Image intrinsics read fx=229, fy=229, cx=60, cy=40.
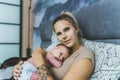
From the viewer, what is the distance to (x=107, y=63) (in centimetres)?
132

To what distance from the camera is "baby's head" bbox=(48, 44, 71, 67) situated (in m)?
1.45

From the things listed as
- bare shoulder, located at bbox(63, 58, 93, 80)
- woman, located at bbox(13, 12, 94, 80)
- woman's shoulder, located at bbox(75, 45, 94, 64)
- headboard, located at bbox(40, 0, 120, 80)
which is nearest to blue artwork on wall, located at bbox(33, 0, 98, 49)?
headboard, located at bbox(40, 0, 120, 80)

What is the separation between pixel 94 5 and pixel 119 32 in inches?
13.8

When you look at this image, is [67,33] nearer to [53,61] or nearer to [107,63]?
[53,61]

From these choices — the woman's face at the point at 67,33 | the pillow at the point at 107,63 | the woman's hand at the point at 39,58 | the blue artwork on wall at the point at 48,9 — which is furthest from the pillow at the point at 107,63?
the blue artwork on wall at the point at 48,9

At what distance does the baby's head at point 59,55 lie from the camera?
1448 mm

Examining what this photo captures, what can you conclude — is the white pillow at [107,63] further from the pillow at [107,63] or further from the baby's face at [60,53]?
the baby's face at [60,53]

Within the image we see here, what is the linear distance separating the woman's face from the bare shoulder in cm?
20

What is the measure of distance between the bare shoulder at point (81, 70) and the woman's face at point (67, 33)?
7.9 inches

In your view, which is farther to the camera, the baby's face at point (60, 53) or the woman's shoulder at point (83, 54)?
the baby's face at point (60, 53)

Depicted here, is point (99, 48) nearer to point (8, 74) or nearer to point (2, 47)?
point (8, 74)

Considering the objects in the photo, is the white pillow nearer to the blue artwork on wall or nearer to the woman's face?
the woman's face

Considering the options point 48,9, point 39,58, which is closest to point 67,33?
point 39,58

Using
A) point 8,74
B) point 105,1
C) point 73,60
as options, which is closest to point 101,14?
point 105,1
